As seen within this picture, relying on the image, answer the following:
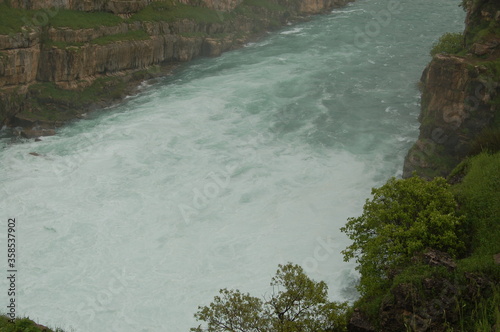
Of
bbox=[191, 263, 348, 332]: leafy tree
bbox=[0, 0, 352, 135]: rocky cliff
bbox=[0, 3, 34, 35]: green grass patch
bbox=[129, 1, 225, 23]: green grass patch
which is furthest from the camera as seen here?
bbox=[129, 1, 225, 23]: green grass patch

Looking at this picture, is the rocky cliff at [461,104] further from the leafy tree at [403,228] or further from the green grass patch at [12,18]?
the green grass patch at [12,18]

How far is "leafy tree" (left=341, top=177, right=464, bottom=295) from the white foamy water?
605cm

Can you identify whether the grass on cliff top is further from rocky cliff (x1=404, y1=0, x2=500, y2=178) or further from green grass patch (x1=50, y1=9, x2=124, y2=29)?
green grass patch (x1=50, y1=9, x2=124, y2=29)

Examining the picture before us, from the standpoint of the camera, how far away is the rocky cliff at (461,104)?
37.1m

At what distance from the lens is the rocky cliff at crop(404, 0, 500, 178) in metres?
37.1

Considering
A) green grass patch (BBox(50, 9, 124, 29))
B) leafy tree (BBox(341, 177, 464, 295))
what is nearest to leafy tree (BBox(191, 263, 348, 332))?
leafy tree (BBox(341, 177, 464, 295))

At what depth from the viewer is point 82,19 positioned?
5884cm

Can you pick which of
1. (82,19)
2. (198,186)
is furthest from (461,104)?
(82,19)

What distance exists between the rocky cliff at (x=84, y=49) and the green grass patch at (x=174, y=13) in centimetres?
13

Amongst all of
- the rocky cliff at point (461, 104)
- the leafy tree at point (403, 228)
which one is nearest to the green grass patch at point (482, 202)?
the leafy tree at point (403, 228)

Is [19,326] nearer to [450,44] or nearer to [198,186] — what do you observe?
[198,186]

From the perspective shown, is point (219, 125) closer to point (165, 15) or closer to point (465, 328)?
point (165, 15)

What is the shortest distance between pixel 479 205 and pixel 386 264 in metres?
6.36

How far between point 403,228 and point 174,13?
5272 centimetres
